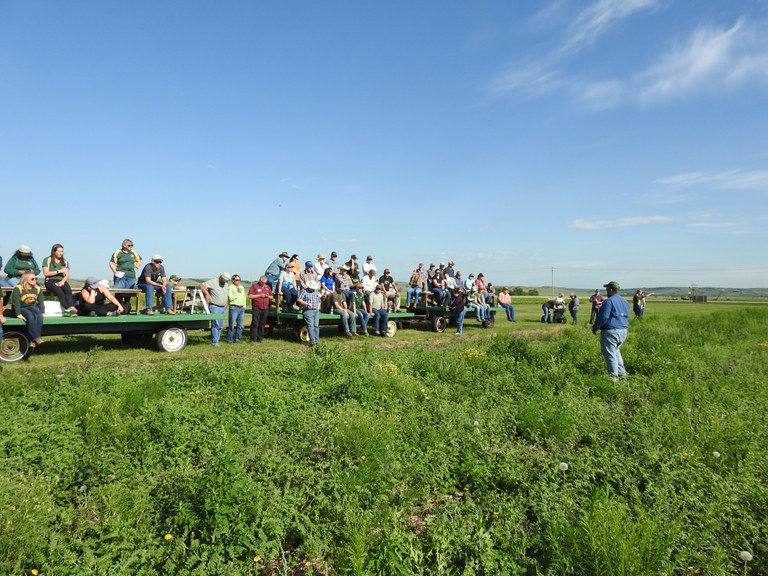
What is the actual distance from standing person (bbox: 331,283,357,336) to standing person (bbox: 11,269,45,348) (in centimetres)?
725

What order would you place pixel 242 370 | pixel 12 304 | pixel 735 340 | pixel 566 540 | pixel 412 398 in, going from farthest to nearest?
pixel 735 340 < pixel 12 304 < pixel 242 370 < pixel 412 398 < pixel 566 540

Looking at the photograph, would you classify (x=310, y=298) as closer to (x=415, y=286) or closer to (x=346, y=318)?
(x=346, y=318)

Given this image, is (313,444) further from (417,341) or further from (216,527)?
(417,341)

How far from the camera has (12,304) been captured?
880cm

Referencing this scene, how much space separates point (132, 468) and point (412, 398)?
3840 mm

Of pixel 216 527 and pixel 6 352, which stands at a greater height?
pixel 6 352

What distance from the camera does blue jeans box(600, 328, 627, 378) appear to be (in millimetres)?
8789

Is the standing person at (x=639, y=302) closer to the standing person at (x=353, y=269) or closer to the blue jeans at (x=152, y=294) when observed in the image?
the standing person at (x=353, y=269)

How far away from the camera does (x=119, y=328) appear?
33.8 ft

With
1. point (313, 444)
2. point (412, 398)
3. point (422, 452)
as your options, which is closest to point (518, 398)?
point (412, 398)

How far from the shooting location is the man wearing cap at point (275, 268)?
14.2 metres

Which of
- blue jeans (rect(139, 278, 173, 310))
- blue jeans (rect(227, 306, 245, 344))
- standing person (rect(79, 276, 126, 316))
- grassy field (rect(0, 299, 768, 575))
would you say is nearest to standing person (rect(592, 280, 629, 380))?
grassy field (rect(0, 299, 768, 575))

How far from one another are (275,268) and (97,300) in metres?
5.26

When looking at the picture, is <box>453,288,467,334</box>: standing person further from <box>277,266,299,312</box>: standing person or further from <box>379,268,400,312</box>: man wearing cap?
<box>277,266,299,312</box>: standing person
